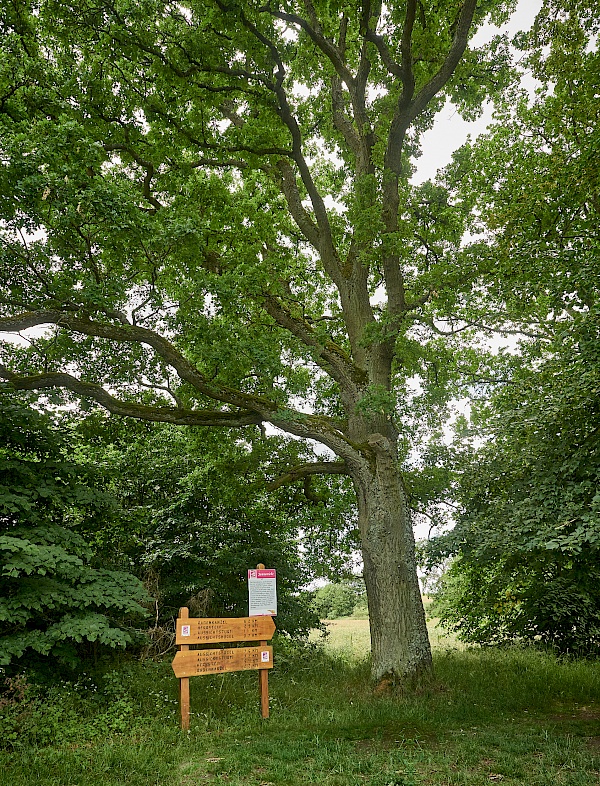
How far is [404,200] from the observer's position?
36.8ft

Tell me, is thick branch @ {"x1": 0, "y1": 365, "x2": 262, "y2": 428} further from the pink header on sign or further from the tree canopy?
the pink header on sign

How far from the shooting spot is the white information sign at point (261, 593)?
25.2 feet

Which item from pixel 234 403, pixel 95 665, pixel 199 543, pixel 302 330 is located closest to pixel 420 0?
pixel 302 330

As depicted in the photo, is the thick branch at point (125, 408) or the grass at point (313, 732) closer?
the grass at point (313, 732)

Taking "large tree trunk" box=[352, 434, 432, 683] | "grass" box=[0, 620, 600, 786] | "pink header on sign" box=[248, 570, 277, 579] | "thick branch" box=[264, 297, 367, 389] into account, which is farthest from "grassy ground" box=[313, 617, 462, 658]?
"thick branch" box=[264, 297, 367, 389]

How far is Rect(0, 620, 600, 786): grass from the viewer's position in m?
4.92

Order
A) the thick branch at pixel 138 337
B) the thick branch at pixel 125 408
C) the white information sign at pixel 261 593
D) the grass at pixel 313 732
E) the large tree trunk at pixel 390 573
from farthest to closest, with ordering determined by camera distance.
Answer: the thick branch at pixel 125 408 → the large tree trunk at pixel 390 573 → the thick branch at pixel 138 337 → the white information sign at pixel 261 593 → the grass at pixel 313 732

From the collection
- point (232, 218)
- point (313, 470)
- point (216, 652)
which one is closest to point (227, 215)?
point (232, 218)

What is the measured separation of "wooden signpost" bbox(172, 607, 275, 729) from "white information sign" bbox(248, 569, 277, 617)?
107mm

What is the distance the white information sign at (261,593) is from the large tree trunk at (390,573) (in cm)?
179

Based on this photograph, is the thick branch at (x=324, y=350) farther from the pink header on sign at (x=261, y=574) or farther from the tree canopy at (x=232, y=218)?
the pink header on sign at (x=261, y=574)

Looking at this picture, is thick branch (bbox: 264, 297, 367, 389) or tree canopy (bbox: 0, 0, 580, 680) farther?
thick branch (bbox: 264, 297, 367, 389)

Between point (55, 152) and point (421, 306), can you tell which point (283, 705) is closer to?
point (421, 306)

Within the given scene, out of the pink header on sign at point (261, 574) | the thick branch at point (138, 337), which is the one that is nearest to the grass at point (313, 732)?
the pink header on sign at point (261, 574)
